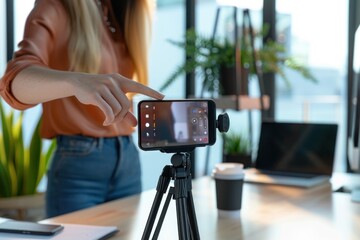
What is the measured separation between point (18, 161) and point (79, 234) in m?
2.05

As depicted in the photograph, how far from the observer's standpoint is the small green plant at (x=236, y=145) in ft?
10.5

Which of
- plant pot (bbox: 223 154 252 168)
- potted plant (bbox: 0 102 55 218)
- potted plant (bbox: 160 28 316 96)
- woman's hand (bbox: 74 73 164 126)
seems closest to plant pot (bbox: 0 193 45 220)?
potted plant (bbox: 0 102 55 218)

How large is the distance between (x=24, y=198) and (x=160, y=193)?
2.14 m

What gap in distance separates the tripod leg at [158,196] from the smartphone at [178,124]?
0.14ft

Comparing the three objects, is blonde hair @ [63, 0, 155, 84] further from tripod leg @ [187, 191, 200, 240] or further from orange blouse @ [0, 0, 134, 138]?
tripod leg @ [187, 191, 200, 240]

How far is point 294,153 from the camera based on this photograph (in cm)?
189

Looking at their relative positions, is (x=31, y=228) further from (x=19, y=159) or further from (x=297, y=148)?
(x=19, y=159)

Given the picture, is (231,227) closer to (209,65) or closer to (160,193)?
(160,193)

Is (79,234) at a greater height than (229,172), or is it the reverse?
(229,172)

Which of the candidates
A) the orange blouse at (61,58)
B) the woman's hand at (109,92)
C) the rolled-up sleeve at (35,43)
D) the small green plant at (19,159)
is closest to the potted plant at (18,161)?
the small green plant at (19,159)

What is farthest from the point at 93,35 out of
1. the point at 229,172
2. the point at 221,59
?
the point at 221,59

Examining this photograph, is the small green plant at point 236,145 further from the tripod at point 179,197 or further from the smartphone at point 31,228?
the tripod at point 179,197

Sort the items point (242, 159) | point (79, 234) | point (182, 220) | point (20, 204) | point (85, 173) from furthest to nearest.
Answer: point (242, 159), point (20, 204), point (85, 173), point (79, 234), point (182, 220)

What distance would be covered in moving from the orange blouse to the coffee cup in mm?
403
